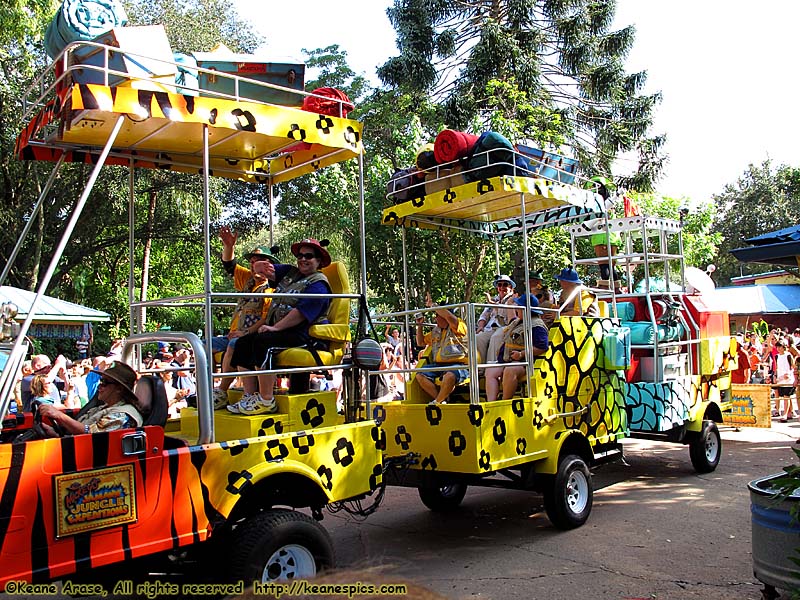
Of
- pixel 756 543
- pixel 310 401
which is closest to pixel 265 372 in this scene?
pixel 310 401

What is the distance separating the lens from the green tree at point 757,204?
41.6m

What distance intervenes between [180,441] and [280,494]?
0.79 m

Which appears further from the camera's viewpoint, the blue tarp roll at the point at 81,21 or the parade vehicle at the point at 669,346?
the parade vehicle at the point at 669,346

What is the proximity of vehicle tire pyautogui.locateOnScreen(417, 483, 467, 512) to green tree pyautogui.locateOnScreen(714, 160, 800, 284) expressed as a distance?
37411 mm

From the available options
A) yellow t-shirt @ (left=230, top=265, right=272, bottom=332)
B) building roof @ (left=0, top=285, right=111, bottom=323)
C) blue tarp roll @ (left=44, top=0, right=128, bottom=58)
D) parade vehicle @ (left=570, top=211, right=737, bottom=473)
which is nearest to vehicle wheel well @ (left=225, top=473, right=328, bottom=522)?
yellow t-shirt @ (left=230, top=265, right=272, bottom=332)

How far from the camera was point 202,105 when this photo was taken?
4.85 meters

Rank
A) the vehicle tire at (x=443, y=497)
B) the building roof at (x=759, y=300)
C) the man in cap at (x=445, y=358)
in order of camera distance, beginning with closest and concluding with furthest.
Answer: the man in cap at (x=445, y=358) → the vehicle tire at (x=443, y=497) → the building roof at (x=759, y=300)

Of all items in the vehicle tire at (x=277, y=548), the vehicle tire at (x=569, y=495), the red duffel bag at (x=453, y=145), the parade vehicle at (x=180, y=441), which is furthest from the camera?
the red duffel bag at (x=453, y=145)

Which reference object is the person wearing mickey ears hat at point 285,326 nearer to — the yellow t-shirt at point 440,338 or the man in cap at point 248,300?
the man in cap at point 248,300

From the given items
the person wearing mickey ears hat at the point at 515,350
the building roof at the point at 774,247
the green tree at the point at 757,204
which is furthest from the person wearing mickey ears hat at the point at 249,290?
the green tree at the point at 757,204

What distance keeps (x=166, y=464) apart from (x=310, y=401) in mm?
1386

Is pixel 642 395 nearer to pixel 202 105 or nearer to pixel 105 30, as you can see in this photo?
pixel 202 105

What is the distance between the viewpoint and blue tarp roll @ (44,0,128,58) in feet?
15.8

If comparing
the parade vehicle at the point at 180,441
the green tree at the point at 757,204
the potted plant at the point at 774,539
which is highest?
the green tree at the point at 757,204
